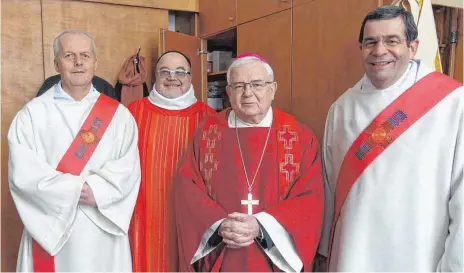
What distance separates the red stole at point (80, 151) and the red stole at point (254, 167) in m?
0.54

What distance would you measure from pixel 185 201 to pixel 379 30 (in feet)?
3.87

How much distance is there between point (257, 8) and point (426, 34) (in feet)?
5.51

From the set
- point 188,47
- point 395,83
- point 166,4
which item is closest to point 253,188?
point 395,83

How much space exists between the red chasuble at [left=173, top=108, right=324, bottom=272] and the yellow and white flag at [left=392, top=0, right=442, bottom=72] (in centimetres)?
67

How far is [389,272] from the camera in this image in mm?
1891

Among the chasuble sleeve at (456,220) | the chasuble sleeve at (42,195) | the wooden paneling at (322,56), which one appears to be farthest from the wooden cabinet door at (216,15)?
the chasuble sleeve at (456,220)

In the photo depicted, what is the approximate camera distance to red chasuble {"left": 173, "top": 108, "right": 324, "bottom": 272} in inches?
81.3

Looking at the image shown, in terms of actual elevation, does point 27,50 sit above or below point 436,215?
above

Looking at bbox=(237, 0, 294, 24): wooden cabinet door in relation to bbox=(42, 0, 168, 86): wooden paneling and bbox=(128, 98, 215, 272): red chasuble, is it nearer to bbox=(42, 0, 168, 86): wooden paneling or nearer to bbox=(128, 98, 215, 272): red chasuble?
bbox=(42, 0, 168, 86): wooden paneling

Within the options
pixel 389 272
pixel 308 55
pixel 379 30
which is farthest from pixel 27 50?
pixel 389 272

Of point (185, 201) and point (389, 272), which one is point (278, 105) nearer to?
point (185, 201)

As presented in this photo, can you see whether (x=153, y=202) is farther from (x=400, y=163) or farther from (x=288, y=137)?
(x=400, y=163)

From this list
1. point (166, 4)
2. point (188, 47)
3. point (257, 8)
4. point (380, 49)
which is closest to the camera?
point (380, 49)

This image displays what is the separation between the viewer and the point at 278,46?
3248 mm
